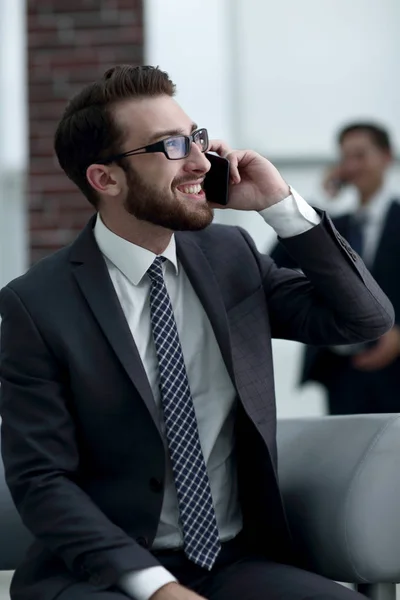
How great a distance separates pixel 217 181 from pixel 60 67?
11.3 ft

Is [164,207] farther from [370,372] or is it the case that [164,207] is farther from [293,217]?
[370,372]

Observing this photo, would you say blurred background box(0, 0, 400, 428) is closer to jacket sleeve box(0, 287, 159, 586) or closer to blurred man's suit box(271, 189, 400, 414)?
blurred man's suit box(271, 189, 400, 414)

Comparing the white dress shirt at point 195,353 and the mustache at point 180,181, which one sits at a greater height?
the mustache at point 180,181

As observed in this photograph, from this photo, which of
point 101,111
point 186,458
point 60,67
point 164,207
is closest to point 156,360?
point 186,458

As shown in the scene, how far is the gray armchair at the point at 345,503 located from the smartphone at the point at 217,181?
0.54 metres

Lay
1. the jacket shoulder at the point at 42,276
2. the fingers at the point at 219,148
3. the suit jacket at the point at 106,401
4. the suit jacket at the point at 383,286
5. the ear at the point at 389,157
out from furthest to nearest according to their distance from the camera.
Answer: the ear at the point at 389,157, the suit jacket at the point at 383,286, the fingers at the point at 219,148, the jacket shoulder at the point at 42,276, the suit jacket at the point at 106,401

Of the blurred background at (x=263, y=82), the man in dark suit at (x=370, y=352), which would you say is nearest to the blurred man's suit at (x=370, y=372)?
the man in dark suit at (x=370, y=352)

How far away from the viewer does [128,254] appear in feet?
8.49

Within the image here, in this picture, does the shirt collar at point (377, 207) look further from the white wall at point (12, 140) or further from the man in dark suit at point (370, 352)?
the white wall at point (12, 140)

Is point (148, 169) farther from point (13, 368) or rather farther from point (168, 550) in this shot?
point (168, 550)

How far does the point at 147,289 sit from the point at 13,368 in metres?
0.33

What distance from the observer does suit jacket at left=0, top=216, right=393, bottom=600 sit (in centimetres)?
239

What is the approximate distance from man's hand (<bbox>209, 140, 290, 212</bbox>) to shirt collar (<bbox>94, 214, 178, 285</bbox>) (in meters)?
0.17

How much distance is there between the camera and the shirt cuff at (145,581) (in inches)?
90.4
